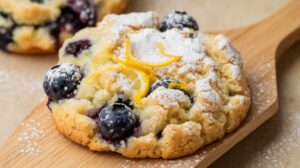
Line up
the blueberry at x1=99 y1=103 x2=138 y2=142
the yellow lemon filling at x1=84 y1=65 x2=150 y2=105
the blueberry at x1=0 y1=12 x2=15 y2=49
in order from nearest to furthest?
1. the blueberry at x1=99 y1=103 x2=138 y2=142
2. the yellow lemon filling at x1=84 y1=65 x2=150 y2=105
3. the blueberry at x1=0 y1=12 x2=15 y2=49

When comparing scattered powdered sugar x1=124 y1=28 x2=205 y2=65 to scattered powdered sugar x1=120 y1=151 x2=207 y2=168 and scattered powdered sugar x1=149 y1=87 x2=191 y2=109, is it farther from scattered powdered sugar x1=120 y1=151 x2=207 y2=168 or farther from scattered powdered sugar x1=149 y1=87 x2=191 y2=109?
scattered powdered sugar x1=120 y1=151 x2=207 y2=168

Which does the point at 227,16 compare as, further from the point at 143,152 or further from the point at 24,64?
the point at 143,152

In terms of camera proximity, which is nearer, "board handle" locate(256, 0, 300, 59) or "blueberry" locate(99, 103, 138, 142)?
"blueberry" locate(99, 103, 138, 142)

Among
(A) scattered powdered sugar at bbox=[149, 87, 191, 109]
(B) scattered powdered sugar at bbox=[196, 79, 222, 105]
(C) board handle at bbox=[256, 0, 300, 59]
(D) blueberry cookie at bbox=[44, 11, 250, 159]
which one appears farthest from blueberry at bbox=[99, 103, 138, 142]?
(C) board handle at bbox=[256, 0, 300, 59]

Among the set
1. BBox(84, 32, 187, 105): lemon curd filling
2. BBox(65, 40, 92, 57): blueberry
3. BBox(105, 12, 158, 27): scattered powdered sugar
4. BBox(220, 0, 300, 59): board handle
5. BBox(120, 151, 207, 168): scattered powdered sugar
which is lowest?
BBox(120, 151, 207, 168): scattered powdered sugar

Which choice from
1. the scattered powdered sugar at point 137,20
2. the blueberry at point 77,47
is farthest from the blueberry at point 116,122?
the scattered powdered sugar at point 137,20

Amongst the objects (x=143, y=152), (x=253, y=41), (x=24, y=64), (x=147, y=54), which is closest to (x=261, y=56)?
(x=253, y=41)
